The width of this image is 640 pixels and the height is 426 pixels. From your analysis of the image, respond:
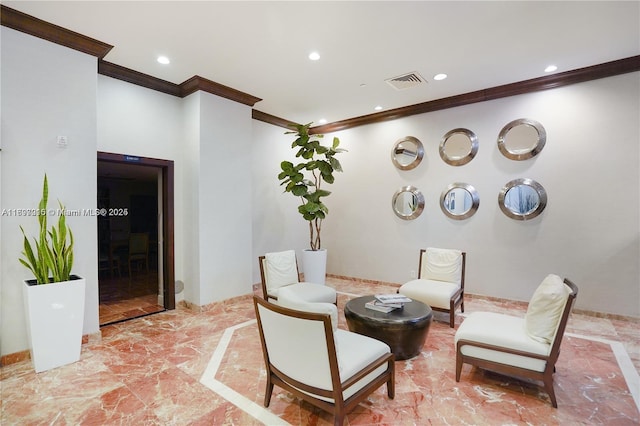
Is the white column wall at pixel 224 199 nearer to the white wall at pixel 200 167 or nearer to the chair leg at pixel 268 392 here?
the white wall at pixel 200 167

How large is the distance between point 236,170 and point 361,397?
3827 millimetres

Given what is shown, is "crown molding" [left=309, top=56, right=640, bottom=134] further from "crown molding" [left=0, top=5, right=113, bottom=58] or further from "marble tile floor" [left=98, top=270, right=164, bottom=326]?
"marble tile floor" [left=98, top=270, right=164, bottom=326]

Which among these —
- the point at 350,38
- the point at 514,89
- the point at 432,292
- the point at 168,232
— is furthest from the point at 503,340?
the point at 168,232

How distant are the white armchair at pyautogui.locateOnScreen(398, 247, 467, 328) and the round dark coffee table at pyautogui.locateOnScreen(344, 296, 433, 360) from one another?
0.78 meters

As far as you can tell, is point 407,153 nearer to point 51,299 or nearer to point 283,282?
point 283,282

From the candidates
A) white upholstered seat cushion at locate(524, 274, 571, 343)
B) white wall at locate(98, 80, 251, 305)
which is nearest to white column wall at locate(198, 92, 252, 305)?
white wall at locate(98, 80, 251, 305)

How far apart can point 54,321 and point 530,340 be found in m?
4.12

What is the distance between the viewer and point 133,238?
6.03 m

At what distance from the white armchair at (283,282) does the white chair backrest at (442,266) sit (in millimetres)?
1449

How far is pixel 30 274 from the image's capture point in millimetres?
3043

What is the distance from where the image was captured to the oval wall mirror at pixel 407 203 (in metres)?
5.58

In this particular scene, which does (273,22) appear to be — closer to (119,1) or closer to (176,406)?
(119,1)

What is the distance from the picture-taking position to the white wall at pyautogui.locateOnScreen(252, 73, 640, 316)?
4.04 meters

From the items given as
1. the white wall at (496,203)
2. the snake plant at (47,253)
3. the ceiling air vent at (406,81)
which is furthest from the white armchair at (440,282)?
the snake plant at (47,253)
